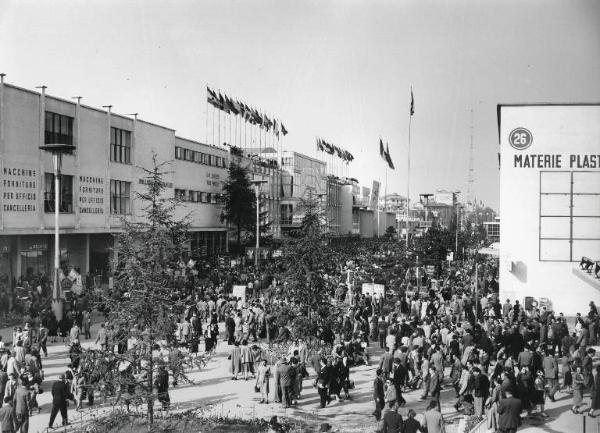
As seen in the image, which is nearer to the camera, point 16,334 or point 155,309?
point 155,309

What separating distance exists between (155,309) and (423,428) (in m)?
5.85

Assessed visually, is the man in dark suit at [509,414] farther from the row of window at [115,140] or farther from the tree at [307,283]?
the row of window at [115,140]

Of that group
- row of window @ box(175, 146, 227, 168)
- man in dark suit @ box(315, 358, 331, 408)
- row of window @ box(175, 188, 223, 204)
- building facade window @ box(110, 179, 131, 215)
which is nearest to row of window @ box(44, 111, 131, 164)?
building facade window @ box(110, 179, 131, 215)

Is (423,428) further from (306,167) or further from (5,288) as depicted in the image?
(306,167)

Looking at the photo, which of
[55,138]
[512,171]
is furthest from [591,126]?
[55,138]

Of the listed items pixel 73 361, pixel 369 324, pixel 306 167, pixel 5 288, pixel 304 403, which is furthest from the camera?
pixel 306 167

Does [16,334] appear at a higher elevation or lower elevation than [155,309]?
lower

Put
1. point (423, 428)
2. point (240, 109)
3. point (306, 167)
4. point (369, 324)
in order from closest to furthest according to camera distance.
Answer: point (423, 428)
point (369, 324)
point (240, 109)
point (306, 167)

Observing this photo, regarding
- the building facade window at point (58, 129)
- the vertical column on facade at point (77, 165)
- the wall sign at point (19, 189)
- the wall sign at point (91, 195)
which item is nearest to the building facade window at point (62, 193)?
the vertical column on facade at point (77, 165)

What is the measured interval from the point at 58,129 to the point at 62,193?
356 cm

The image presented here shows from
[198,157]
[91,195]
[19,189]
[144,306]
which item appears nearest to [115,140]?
[91,195]

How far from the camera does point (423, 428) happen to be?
1248cm

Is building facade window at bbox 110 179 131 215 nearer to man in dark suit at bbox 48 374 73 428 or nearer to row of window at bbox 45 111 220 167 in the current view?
row of window at bbox 45 111 220 167

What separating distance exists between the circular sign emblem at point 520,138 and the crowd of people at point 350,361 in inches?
442
